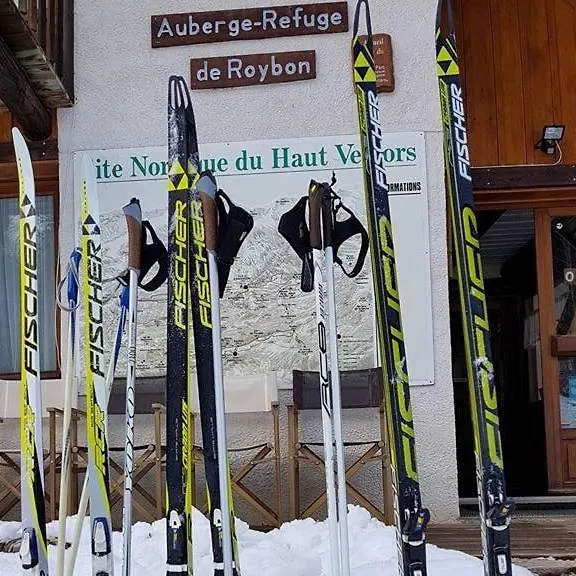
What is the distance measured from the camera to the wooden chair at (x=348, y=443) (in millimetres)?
4371

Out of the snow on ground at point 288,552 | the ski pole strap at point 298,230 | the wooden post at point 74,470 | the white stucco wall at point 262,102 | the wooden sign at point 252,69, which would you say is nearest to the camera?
the ski pole strap at point 298,230

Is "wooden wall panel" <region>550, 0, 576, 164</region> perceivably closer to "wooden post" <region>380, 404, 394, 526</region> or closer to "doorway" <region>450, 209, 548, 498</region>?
"doorway" <region>450, 209, 548, 498</region>

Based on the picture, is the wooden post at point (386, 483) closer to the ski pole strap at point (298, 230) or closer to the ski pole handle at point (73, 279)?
the ski pole strap at point (298, 230)

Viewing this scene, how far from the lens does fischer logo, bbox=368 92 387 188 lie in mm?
2543

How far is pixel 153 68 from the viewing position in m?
5.30

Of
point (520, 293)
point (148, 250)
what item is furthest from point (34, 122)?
point (520, 293)

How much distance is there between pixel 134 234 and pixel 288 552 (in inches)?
63.0

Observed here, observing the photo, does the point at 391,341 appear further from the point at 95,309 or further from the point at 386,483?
the point at 386,483

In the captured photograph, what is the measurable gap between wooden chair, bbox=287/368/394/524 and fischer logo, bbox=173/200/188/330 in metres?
1.93

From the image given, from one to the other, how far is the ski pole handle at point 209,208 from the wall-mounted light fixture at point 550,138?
3405 mm

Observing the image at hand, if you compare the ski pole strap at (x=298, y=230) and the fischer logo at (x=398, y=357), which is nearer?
the fischer logo at (x=398, y=357)

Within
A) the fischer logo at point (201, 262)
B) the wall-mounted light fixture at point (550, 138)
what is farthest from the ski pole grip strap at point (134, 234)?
the wall-mounted light fixture at point (550, 138)

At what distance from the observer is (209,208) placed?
8.71ft

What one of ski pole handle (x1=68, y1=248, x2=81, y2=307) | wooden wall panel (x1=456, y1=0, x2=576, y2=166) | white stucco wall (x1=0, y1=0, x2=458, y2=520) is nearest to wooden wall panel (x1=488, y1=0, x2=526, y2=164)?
wooden wall panel (x1=456, y1=0, x2=576, y2=166)
